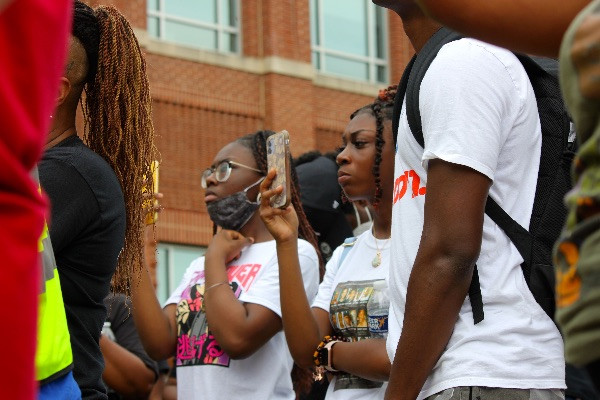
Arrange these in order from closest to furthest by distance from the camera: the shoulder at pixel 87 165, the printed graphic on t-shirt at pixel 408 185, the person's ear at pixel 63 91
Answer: the printed graphic on t-shirt at pixel 408 185 < the shoulder at pixel 87 165 < the person's ear at pixel 63 91

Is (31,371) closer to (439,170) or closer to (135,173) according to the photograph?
(439,170)

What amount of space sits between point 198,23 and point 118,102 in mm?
17040

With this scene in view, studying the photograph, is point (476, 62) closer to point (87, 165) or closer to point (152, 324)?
point (87, 165)

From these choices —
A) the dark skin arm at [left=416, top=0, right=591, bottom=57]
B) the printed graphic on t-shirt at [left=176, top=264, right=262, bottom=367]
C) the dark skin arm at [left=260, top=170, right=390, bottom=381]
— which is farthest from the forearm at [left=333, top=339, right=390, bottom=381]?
the dark skin arm at [left=416, top=0, right=591, bottom=57]

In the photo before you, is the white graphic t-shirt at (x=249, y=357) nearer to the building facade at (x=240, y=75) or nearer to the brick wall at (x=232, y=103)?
the brick wall at (x=232, y=103)

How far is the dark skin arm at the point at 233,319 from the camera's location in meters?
5.62

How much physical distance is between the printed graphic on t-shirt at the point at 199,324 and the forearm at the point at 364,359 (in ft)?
4.57

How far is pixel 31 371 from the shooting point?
1.56m

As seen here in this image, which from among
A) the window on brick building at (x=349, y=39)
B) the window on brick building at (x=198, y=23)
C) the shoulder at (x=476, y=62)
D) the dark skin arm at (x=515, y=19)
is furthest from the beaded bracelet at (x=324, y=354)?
the window on brick building at (x=349, y=39)

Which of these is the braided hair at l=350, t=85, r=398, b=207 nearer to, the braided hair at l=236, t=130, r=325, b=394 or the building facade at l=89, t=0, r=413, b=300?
the braided hair at l=236, t=130, r=325, b=394

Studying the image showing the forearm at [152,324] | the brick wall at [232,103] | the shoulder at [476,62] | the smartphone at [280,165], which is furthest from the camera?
the brick wall at [232,103]

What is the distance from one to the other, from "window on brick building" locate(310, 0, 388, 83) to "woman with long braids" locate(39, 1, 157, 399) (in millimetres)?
18632

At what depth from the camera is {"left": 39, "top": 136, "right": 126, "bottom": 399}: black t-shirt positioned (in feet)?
11.5

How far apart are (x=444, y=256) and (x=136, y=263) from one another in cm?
150
